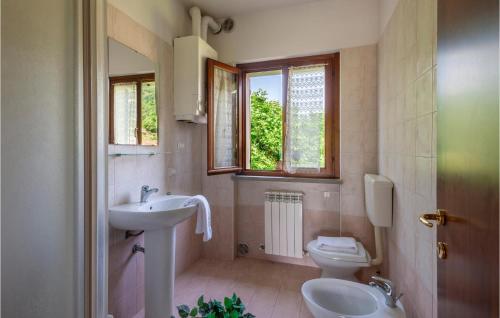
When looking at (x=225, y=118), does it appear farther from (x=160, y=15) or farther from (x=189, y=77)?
(x=160, y=15)

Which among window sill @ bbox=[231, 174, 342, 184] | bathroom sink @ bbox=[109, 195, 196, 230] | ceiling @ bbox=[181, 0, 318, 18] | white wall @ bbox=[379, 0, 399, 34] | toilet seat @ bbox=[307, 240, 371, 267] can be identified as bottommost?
toilet seat @ bbox=[307, 240, 371, 267]

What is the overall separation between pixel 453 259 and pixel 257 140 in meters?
2.06

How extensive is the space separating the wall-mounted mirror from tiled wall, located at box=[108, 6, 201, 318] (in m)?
0.07

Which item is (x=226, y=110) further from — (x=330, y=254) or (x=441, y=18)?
(x=441, y=18)

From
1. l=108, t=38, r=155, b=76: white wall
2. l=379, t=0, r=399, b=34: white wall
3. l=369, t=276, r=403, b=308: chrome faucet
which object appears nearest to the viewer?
l=369, t=276, r=403, b=308: chrome faucet

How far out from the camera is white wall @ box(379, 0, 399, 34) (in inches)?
68.2

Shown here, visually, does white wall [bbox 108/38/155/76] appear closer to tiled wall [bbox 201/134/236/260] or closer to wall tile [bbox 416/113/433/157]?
tiled wall [bbox 201/134/236/260]

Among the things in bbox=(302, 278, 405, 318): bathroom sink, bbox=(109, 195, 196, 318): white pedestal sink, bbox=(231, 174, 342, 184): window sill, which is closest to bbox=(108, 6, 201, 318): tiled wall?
bbox=(109, 195, 196, 318): white pedestal sink

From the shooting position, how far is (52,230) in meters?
0.71

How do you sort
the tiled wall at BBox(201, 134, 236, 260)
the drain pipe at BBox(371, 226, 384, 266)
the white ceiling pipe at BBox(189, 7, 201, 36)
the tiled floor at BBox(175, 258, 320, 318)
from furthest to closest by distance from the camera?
the tiled wall at BBox(201, 134, 236, 260) < the white ceiling pipe at BBox(189, 7, 201, 36) < the drain pipe at BBox(371, 226, 384, 266) < the tiled floor at BBox(175, 258, 320, 318)

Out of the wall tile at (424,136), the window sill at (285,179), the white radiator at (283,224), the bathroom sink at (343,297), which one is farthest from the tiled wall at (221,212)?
the wall tile at (424,136)

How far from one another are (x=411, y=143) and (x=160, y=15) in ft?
7.04

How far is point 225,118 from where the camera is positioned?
246cm

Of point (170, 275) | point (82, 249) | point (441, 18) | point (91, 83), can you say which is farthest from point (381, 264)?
point (91, 83)
